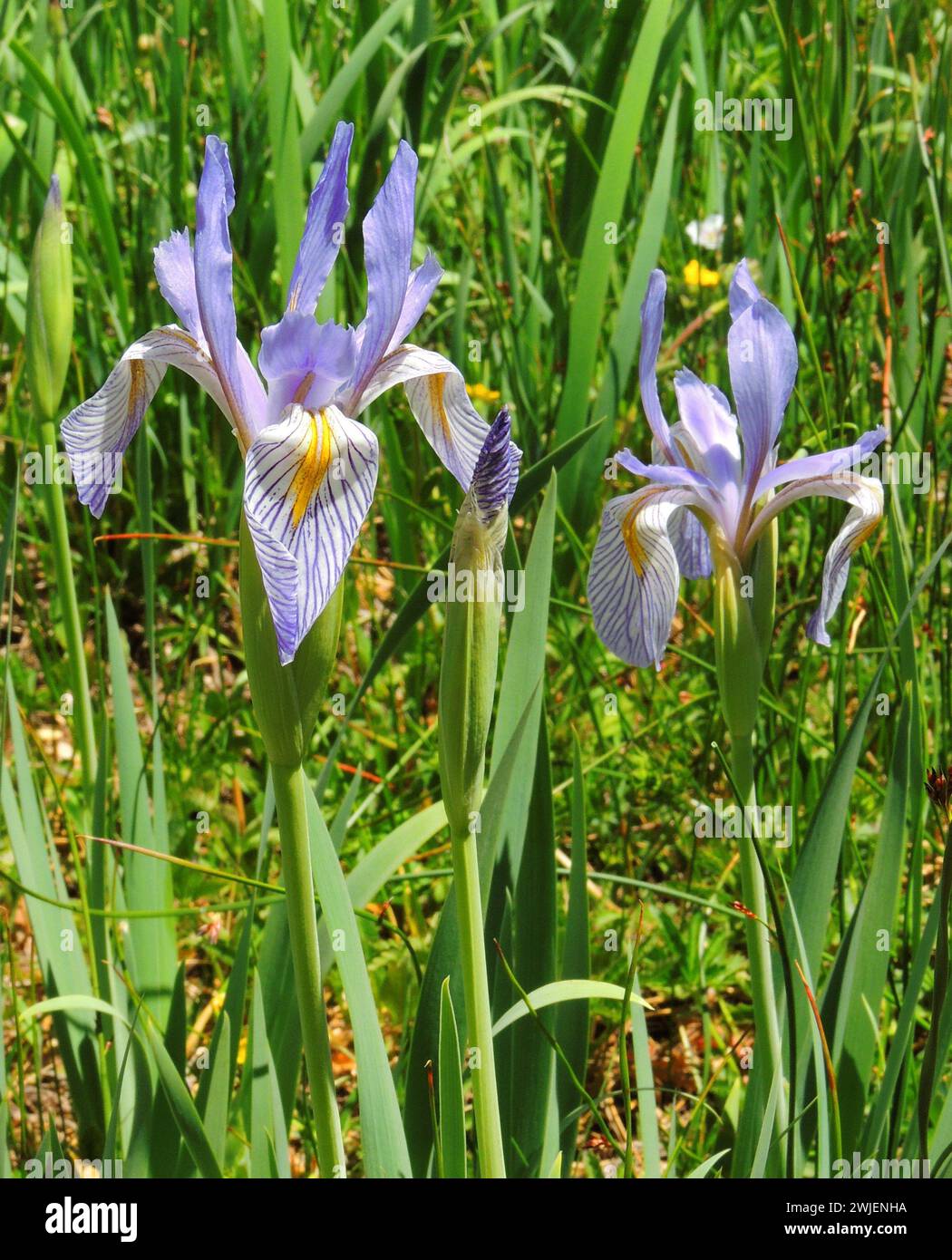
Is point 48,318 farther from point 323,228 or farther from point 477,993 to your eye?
point 477,993

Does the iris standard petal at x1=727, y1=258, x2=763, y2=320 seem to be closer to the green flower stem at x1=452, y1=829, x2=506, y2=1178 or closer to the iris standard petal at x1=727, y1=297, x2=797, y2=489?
the iris standard petal at x1=727, y1=297, x2=797, y2=489

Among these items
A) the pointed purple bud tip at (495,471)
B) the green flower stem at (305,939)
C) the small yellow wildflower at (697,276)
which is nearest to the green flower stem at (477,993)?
the green flower stem at (305,939)

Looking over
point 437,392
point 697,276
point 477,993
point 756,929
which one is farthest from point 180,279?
point 697,276

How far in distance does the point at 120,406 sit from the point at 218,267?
6.9 inches

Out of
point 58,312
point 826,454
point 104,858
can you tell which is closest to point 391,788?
point 104,858

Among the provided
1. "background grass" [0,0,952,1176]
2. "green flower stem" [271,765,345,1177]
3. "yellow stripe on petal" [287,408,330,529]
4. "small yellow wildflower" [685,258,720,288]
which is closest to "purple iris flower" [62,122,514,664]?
"yellow stripe on petal" [287,408,330,529]

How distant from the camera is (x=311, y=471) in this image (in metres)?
0.82

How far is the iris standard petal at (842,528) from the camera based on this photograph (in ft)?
3.58

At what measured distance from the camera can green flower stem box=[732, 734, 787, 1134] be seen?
39.8 inches

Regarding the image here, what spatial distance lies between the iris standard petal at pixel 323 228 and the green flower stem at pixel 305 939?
34 centimetres

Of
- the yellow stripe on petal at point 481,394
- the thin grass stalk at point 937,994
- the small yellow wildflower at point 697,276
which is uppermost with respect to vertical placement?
the small yellow wildflower at point 697,276

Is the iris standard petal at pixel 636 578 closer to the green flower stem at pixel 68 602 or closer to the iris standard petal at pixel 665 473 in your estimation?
the iris standard petal at pixel 665 473

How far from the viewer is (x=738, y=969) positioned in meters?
1.76
